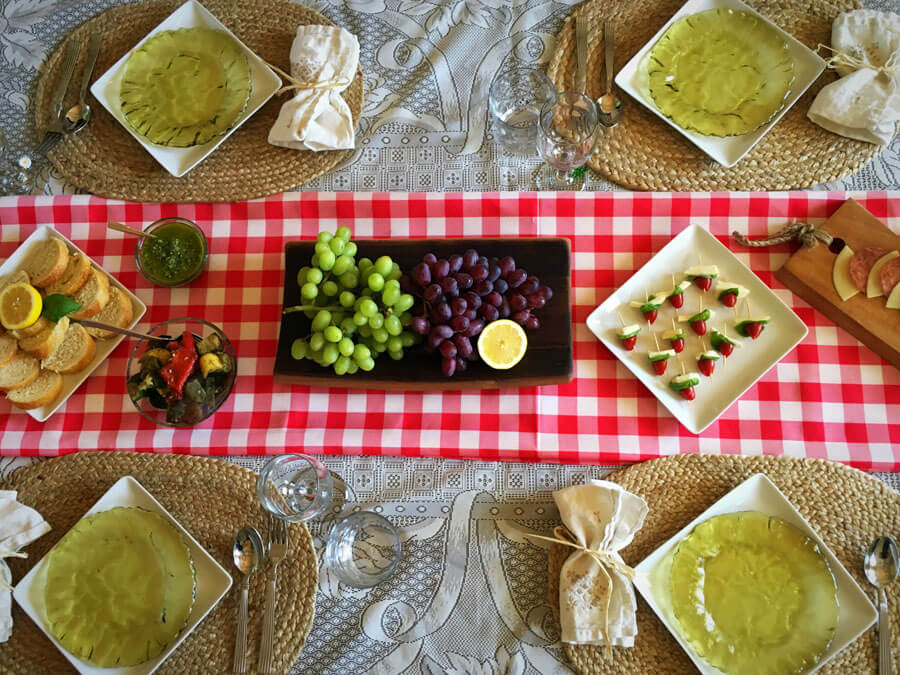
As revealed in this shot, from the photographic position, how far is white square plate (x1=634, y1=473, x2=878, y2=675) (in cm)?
119

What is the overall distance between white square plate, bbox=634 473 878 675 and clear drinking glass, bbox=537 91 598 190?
0.74 metres

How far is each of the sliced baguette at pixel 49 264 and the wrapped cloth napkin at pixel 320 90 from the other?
0.52 meters

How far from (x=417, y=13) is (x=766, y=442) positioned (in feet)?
4.20

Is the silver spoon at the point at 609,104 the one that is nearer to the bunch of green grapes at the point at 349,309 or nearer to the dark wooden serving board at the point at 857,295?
the dark wooden serving board at the point at 857,295

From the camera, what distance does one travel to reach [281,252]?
1502mm

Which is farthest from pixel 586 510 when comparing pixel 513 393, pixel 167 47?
pixel 167 47

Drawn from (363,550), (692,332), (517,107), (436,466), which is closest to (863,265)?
(692,332)

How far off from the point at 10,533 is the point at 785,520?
1530 mm

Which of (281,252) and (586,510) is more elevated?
(281,252)

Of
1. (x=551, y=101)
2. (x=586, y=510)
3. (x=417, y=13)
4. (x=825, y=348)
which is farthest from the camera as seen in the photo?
(x=417, y=13)

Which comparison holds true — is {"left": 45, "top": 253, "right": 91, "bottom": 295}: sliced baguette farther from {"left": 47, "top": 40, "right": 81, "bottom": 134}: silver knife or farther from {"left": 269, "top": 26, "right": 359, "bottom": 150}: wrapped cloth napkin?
{"left": 269, "top": 26, "right": 359, "bottom": 150}: wrapped cloth napkin

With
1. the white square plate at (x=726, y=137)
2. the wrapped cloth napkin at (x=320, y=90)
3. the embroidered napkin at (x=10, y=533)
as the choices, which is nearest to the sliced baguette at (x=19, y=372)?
the embroidered napkin at (x=10, y=533)

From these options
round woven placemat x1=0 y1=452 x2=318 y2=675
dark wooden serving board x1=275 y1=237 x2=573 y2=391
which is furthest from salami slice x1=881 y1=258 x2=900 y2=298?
round woven placemat x1=0 y1=452 x2=318 y2=675

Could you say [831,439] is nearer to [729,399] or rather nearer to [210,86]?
[729,399]
